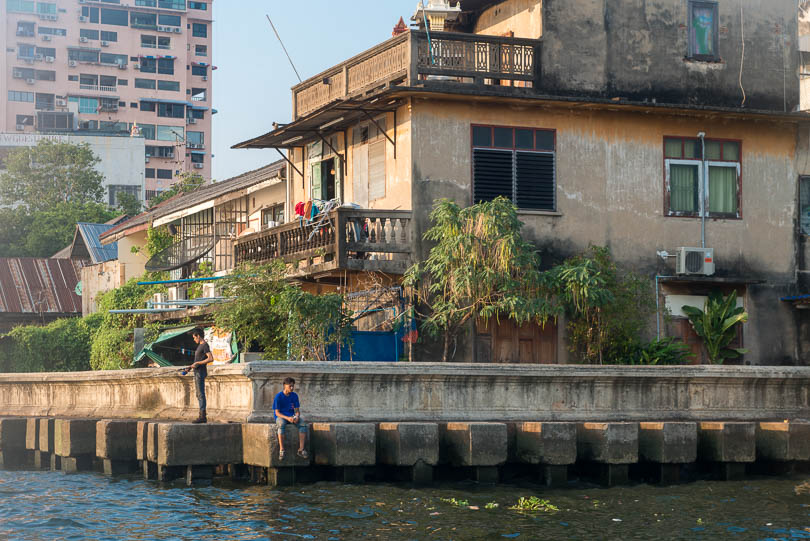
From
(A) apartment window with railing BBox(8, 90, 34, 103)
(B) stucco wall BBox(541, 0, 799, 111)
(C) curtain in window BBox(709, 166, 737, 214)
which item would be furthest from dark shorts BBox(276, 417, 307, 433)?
(A) apartment window with railing BBox(8, 90, 34, 103)

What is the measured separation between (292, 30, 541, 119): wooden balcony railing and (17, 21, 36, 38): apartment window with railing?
8984cm

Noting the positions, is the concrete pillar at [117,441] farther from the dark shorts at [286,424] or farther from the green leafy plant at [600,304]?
the green leafy plant at [600,304]

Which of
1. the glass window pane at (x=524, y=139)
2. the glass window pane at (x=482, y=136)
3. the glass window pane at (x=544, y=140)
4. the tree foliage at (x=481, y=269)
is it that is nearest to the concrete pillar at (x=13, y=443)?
the tree foliage at (x=481, y=269)

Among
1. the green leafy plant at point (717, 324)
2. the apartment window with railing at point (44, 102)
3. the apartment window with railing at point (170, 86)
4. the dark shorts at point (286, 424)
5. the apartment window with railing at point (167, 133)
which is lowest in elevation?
the dark shorts at point (286, 424)

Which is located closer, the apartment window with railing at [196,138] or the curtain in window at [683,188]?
the curtain in window at [683,188]

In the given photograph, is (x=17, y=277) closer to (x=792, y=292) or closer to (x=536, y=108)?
(x=536, y=108)

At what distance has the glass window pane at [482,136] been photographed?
78.6 feet

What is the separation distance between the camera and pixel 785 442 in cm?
1973

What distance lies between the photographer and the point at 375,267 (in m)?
23.1

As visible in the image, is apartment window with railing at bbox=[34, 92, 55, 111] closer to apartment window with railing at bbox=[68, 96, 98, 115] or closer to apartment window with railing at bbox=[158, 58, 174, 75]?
apartment window with railing at bbox=[68, 96, 98, 115]

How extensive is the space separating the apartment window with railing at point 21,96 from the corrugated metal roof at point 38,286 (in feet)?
203

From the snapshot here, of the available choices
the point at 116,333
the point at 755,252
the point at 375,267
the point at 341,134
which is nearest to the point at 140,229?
the point at 116,333

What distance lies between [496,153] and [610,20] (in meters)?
3.89

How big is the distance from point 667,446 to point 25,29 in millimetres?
99375
